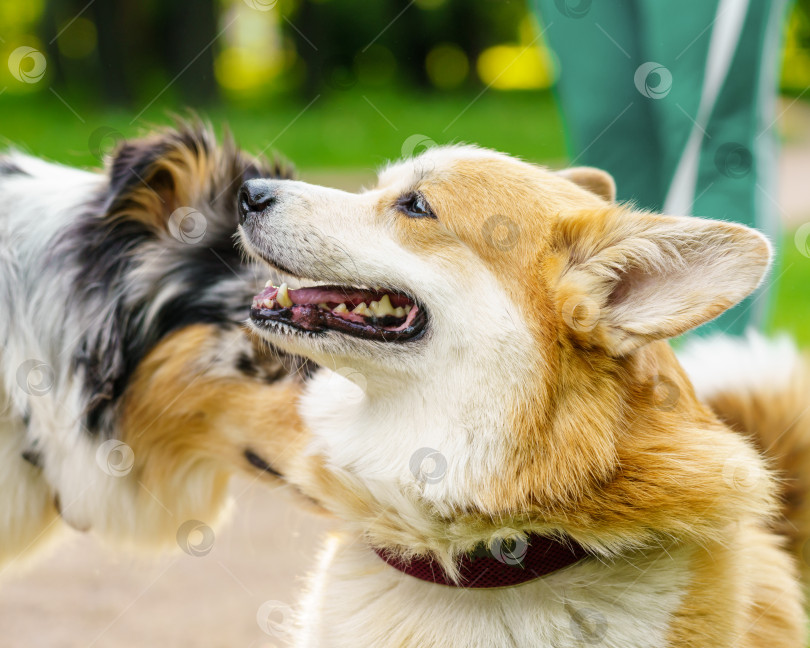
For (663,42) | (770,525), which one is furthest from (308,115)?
(770,525)

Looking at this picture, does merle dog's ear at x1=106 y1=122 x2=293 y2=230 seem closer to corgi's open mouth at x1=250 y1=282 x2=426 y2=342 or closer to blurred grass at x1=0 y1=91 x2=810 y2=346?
corgi's open mouth at x1=250 y1=282 x2=426 y2=342

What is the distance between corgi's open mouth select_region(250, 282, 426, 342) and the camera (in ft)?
6.98

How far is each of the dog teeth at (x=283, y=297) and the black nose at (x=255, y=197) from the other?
20 centimetres

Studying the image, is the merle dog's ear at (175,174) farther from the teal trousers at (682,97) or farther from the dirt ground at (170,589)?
the teal trousers at (682,97)

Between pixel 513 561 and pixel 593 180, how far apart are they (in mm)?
1172

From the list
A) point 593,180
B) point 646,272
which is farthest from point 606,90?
point 646,272

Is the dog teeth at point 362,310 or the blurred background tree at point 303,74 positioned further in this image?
the blurred background tree at point 303,74

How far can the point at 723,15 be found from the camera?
291cm

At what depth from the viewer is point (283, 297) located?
226 cm

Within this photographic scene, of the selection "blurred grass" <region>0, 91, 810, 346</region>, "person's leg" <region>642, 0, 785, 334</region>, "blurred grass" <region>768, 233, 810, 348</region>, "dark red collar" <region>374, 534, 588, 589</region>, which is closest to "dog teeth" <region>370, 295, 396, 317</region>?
"dark red collar" <region>374, 534, 588, 589</region>

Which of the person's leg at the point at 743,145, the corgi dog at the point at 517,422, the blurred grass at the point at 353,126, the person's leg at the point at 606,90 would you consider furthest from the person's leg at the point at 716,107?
the blurred grass at the point at 353,126

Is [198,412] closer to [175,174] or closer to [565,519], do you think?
[175,174]

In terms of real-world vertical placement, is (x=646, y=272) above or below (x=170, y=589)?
above

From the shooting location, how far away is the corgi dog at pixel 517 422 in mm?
1918
